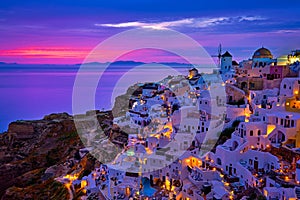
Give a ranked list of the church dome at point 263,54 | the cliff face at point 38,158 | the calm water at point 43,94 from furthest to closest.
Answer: the calm water at point 43,94, the church dome at point 263,54, the cliff face at point 38,158

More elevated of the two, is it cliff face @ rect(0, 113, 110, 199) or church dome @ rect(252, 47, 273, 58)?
church dome @ rect(252, 47, 273, 58)

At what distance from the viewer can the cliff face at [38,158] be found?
2030cm

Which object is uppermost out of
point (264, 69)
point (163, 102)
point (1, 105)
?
point (264, 69)

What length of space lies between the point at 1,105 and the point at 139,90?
54994 millimetres

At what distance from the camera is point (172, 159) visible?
15008 millimetres

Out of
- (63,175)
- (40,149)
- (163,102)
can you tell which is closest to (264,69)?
(163,102)

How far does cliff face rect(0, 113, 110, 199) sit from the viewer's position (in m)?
20.3

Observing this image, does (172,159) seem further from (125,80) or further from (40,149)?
(125,80)

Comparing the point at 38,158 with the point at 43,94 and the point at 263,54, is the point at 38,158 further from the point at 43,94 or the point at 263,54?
the point at 43,94

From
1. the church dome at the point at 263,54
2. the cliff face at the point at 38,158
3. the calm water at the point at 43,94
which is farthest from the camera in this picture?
the calm water at the point at 43,94

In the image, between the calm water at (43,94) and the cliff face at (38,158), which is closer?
the cliff face at (38,158)

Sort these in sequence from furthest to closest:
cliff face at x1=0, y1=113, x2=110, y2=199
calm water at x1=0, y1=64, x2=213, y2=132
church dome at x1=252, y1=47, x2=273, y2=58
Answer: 1. calm water at x1=0, y1=64, x2=213, y2=132
2. church dome at x1=252, y1=47, x2=273, y2=58
3. cliff face at x1=0, y1=113, x2=110, y2=199

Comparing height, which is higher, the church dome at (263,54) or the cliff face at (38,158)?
the church dome at (263,54)

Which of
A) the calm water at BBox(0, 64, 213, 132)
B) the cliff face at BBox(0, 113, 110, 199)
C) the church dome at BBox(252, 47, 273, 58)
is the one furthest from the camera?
the calm water at BBox(0, 64, 213, 132)
